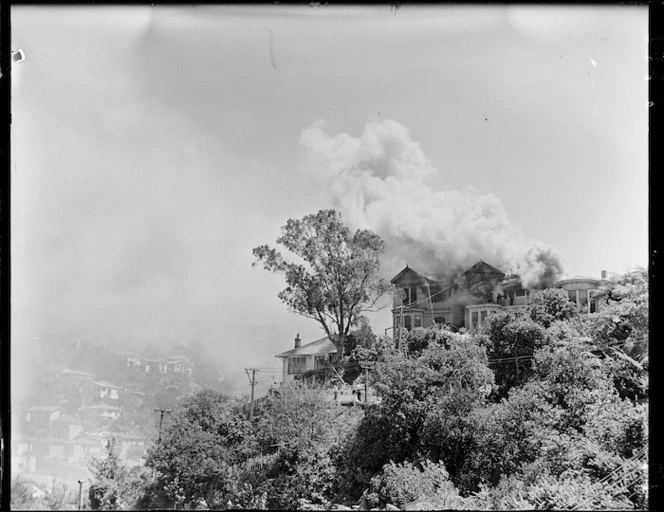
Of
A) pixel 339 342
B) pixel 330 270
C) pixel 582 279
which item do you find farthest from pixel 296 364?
pixel 582 279

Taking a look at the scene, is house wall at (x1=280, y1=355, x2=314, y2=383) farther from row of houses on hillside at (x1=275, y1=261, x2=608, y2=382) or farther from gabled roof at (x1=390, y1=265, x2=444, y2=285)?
gabled roof at (x1=390, y1=265, x2=444, y2=285)

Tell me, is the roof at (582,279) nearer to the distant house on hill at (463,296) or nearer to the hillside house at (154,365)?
the distant house on hill at (463,296)

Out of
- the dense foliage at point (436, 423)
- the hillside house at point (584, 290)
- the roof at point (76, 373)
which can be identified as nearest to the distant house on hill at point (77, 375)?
the roof at point (76, 373)

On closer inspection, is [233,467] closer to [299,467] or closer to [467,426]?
[299,467]

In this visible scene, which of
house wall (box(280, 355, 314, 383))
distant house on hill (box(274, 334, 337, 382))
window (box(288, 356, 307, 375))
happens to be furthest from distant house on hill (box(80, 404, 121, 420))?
window (box(288, 356, 307, 375))

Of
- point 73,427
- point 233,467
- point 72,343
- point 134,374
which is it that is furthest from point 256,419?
point 72,343

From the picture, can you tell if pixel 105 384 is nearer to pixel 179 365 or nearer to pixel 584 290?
pixel 179 365
